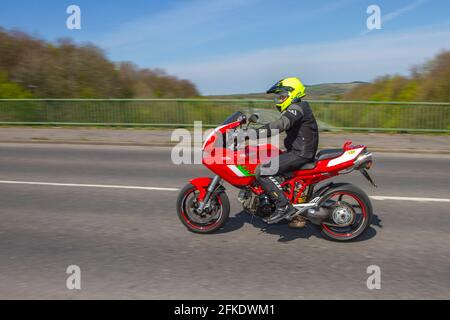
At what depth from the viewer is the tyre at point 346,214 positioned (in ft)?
17.7

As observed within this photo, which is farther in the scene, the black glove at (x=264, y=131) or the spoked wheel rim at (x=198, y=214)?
the spoked wheel rim at (x=198, y=214)

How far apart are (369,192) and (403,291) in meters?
3.98

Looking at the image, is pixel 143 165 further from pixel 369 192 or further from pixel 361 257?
pixel 361 257

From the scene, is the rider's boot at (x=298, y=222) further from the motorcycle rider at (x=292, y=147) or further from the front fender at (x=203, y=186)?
the front fender at (x=203, y=186)

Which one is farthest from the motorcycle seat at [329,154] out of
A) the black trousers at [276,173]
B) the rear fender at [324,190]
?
the rear fender at [324,190]

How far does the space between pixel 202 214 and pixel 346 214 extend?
1827mm

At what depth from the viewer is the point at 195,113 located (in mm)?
16125

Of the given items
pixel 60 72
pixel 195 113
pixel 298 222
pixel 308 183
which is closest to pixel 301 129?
pixel 308 183

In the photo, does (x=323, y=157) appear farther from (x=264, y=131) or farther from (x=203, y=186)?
(x=203, y=186)

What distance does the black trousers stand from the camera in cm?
541

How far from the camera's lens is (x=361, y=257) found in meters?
5.03

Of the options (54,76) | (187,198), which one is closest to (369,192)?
(187,198)

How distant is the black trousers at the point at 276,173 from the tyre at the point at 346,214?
503mm
